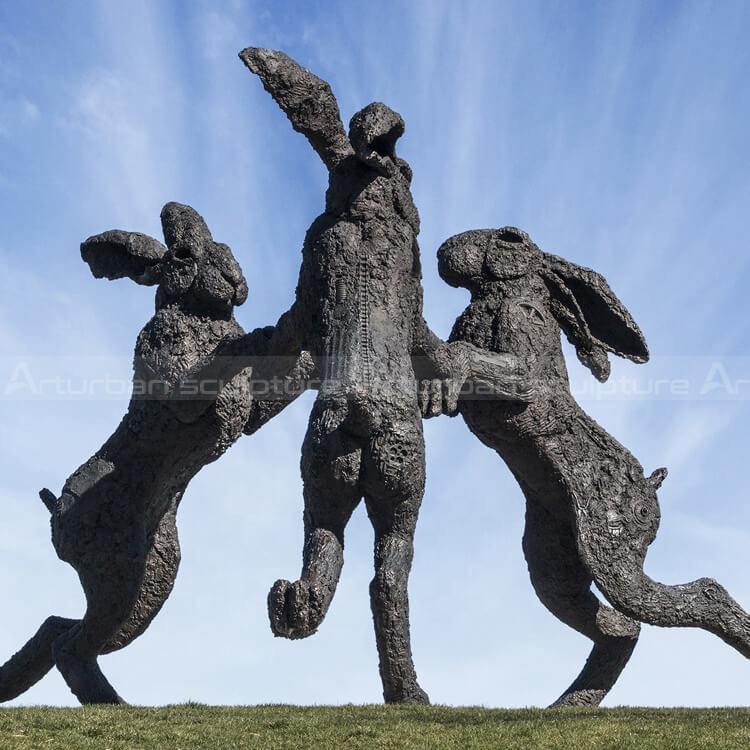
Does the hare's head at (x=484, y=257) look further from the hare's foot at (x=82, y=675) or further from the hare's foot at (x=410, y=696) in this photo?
the hare's foot at (x=82, y=675)

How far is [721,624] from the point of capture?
8.07 m

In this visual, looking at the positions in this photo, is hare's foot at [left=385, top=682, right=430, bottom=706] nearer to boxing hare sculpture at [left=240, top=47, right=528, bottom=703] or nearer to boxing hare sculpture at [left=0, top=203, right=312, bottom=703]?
boxing hare sculpture at [left=240, top=47, right=528, bottom=703]

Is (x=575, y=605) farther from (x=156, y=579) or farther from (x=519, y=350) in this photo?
(x=156, y=579)

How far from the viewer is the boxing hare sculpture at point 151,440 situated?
794 centimetres

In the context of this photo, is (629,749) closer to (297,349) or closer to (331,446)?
(331,446)

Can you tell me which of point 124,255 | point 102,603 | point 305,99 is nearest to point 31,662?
point 102,603

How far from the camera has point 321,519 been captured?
6.83 metres

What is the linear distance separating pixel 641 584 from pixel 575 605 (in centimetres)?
57

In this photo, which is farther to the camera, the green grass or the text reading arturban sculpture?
the text reading arturban sculpture

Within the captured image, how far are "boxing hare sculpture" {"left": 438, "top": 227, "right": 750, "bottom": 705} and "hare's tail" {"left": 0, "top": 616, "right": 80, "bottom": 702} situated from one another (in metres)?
3.04

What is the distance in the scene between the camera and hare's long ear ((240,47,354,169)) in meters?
7.28

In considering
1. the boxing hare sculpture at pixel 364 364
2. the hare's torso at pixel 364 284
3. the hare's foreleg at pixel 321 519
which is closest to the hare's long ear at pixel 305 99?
the boxing hare sculpture at pixel 364 364

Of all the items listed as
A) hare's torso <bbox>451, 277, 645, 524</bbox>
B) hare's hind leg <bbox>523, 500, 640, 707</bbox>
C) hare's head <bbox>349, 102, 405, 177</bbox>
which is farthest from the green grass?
hare's head <bbox>349, 102, 405, 177</bbox>

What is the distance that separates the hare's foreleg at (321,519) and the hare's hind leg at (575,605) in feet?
6.34
